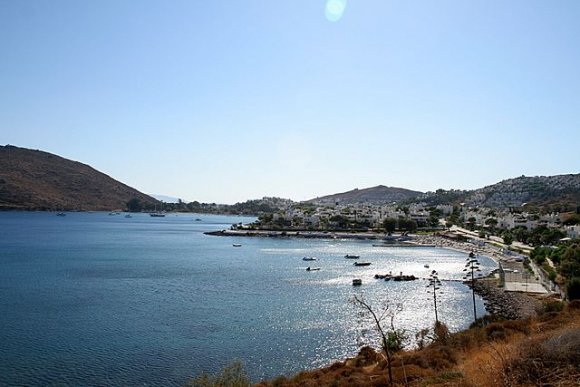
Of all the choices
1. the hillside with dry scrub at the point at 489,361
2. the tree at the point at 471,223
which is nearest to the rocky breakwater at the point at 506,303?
the hillside with dry scrub at the point at 489,361

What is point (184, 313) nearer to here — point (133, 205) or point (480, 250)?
point (480, 250)

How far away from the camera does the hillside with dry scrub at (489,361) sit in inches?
296

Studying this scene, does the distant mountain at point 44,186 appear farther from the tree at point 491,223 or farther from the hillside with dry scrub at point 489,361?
the hillside with dry scrub at point 489,361

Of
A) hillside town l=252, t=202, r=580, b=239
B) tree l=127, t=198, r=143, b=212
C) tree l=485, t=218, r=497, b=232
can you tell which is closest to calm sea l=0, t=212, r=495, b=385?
hillside town l=252, t=202, r=580, b=239

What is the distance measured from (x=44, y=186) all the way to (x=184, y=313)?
168m

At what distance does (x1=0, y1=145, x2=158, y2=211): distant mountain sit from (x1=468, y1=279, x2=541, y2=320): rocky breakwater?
152285 mm

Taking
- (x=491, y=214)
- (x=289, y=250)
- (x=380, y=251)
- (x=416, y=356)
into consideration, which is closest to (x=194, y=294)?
(x=416, y=356)

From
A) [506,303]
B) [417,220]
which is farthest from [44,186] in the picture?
[506,303]

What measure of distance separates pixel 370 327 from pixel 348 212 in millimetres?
99095

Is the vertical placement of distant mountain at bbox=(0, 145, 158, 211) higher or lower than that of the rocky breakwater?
higher

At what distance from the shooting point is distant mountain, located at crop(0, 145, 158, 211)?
15425 centimetres

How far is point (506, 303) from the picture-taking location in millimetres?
28625

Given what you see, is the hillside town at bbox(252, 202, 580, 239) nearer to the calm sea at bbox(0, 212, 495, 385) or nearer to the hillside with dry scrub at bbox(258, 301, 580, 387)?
the calm sea at bbox(0, 212, 495, 385)

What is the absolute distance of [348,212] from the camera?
123 m
